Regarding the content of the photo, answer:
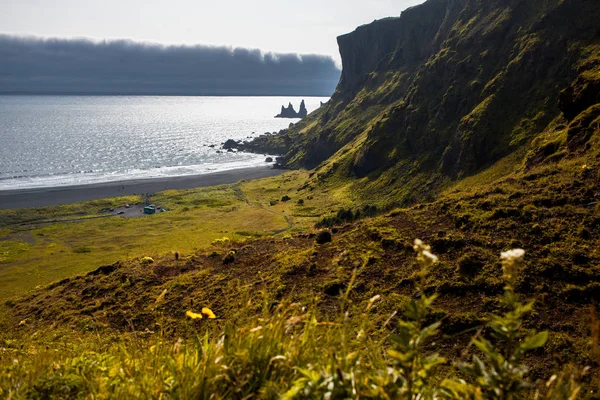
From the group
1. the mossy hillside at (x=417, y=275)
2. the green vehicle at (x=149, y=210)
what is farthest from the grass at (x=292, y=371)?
the green vehicle at (x=149, y=210)

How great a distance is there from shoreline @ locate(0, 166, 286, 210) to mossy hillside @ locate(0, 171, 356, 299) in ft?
31.0

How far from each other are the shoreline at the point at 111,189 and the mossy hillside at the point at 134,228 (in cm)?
945

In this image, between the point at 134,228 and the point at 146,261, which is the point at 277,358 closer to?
the point at 146,261

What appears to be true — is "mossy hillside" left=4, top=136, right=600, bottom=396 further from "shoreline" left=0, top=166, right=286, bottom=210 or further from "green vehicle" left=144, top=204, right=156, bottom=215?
"shoreline" left=0, top=166, right=286, bottom=210

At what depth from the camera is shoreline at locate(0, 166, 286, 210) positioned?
113812 mm

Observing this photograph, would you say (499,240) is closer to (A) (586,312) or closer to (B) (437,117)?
(A) (586,312)

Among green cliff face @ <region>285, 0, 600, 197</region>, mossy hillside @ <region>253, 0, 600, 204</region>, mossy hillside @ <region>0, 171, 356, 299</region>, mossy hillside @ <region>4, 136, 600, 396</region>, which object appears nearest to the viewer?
mossy hillside @ <region>4, 136, 600, 396</region>

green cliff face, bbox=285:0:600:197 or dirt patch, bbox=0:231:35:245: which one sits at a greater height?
green cliff face, bbox=285:0:600:197

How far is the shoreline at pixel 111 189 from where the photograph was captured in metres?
114

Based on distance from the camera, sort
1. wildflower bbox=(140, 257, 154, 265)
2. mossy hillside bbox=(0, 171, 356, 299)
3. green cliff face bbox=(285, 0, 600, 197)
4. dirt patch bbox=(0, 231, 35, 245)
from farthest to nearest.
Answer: dirt patch bbox=(0, 231, 35, 245)
green cliff face bbox=(285, 0, 600, 197)
mossy hillside bbox=(0, 171, 356, 299)
wildflower bbox=(140, 257, 154, 265)

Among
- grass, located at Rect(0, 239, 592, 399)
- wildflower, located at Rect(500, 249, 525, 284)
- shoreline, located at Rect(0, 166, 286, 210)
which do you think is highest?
wildflower, located at Rect(500, 249, 525, 284)

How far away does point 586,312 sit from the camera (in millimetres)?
15492

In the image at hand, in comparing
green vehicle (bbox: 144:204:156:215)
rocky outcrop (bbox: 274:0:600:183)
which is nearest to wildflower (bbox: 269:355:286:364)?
rocky outcrop (bbox: 274:0:600:183)

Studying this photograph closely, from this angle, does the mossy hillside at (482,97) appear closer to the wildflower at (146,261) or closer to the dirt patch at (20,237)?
the wildflower at (146,261)
